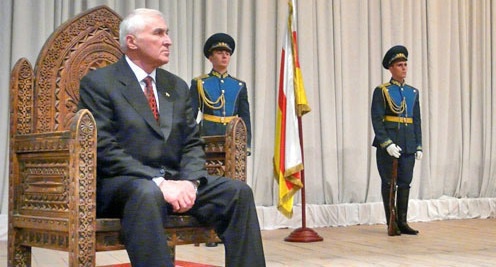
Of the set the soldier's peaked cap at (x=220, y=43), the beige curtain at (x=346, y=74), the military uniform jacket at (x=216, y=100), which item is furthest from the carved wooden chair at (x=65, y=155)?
the beige curtain at (x=346, y=74)

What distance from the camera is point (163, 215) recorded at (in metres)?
2.57

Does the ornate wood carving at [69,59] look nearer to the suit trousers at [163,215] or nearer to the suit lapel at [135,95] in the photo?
the suit lapel at [135,95]

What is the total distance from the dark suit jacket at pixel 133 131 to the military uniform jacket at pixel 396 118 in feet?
11.1

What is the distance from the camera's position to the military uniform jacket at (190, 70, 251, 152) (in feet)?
17.4

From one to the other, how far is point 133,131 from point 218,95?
2663mm

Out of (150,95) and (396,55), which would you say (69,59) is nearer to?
(150,95)

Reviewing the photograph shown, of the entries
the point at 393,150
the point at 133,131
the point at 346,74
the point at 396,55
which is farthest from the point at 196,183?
the point at 346,74

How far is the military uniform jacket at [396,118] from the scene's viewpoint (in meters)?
6.05

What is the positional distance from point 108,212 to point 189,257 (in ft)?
6.34

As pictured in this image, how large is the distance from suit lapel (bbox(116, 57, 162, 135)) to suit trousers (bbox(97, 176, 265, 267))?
26cm

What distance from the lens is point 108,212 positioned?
8.68 feet

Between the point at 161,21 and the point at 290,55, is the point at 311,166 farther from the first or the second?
the point at 161,21

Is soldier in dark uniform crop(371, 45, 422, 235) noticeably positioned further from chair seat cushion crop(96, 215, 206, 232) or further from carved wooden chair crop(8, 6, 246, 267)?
chair seat cushion crop(96, 215, 206, 232)

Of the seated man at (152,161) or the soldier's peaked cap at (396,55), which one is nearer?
the seated man at (152,161)
